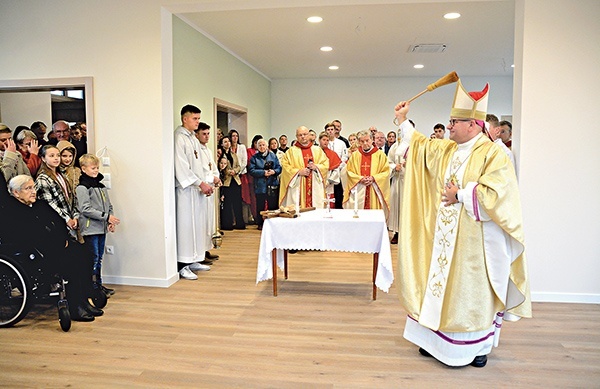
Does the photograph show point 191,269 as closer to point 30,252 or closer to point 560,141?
point 30,252

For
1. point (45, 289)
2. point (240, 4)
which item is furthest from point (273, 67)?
point (45, 289)

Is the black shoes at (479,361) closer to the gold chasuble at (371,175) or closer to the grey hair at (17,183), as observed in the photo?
the grey hair at (17,183)

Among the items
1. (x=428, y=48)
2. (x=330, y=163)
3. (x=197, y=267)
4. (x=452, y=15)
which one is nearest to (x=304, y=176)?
(x=330, y=163)

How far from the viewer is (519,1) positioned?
13.7ft

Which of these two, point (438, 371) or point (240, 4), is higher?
point (240, 4)

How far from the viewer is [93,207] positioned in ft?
13.8

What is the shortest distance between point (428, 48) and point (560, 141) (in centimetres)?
395

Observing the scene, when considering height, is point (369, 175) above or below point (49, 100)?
below

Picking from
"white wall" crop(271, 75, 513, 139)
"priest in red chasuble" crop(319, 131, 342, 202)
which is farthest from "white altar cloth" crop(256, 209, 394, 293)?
"white wall" crop(271, 75, 513, 139)

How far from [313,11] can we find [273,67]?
3770 millimetres

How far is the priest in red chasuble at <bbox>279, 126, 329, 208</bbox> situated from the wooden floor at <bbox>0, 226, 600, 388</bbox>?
1685 millimetres

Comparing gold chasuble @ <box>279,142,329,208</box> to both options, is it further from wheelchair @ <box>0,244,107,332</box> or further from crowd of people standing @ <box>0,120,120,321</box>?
wheelchair @ <box>0,244,107,332</box>

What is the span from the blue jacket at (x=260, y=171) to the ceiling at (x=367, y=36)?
5.56 ft

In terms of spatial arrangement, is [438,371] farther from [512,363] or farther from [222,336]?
[222,336]
